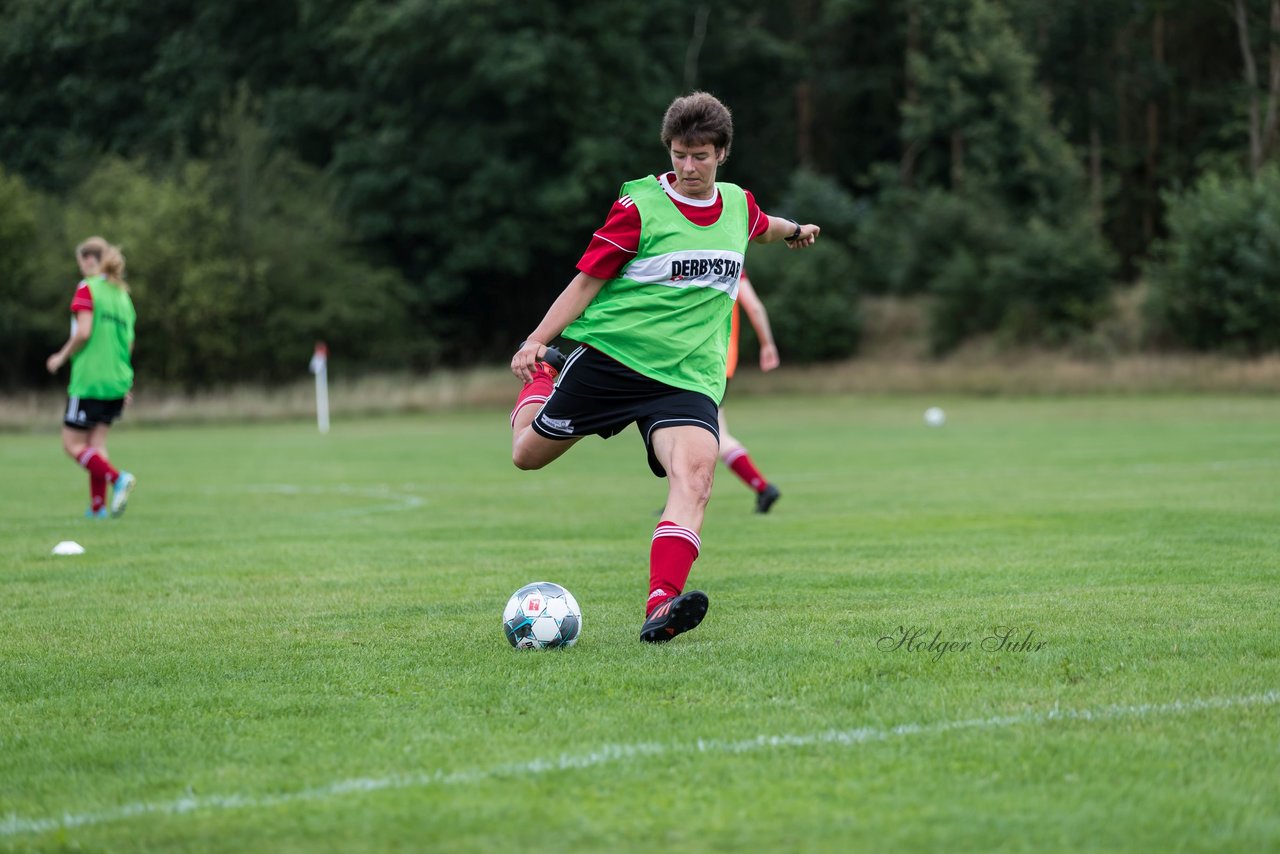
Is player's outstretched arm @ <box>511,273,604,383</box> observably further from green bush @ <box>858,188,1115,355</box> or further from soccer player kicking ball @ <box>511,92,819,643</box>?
green bush @ <box>858,188,1115,355</box>

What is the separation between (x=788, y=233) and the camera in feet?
22.5

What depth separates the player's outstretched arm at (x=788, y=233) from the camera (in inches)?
266

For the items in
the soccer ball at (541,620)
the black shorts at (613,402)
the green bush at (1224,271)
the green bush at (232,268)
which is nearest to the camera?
the soccer ball at (541,620)

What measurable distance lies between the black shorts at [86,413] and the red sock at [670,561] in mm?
7679

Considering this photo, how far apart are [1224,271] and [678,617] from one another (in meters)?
35.5

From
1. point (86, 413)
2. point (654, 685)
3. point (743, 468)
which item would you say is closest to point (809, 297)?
point (743, 468)

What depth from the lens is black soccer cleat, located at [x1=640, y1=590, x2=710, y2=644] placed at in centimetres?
552

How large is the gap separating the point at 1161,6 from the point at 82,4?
34011 millimetres

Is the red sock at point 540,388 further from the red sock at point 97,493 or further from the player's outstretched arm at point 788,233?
the red sock at point 97,493

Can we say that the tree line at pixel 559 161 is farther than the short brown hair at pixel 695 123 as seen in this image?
Yes

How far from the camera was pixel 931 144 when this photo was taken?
2019 inches

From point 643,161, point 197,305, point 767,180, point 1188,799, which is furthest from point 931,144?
point 1188,799

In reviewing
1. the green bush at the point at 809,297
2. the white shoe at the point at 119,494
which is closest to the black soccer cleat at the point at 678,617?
the white shoe at the point at 119,494

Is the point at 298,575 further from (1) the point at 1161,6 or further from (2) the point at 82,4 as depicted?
(1) the point at 1161,6
